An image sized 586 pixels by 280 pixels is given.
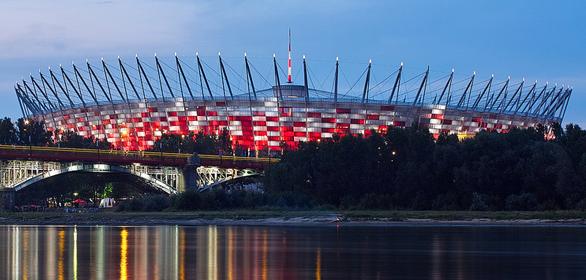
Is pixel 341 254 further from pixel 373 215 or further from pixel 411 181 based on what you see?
pixel 411 181

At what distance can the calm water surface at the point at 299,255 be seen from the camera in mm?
49844

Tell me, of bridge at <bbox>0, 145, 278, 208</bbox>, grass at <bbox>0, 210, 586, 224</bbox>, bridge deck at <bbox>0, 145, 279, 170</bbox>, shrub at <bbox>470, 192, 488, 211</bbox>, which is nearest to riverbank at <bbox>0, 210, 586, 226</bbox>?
grass at <bbox>0, 210, 586, 224</bbox>

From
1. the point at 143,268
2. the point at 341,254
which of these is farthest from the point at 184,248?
the point at 143,268

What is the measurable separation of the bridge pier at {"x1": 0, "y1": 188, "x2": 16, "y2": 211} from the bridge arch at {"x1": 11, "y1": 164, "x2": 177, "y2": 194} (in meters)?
1.27

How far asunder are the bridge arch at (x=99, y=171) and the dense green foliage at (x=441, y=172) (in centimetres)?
2063

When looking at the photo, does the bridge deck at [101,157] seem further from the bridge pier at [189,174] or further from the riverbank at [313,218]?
the riverbank at [313,218]

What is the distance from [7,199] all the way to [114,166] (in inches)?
554

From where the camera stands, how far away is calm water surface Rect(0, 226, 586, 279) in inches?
1962

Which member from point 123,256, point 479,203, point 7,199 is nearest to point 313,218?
point 479,203

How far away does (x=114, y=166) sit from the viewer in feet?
500

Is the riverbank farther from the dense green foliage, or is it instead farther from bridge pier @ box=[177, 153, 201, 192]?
bridge pier @ box=[177, 153, 201, 192]

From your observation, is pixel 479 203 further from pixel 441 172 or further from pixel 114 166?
pixel 114 166

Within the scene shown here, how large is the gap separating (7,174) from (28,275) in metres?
106

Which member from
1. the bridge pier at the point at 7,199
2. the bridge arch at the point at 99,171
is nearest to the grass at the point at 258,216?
the bridge pier at the point at 7,199
